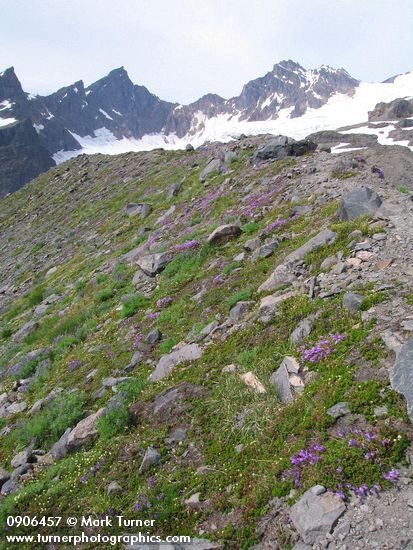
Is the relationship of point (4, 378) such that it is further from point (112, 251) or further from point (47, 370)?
point (112, 251)

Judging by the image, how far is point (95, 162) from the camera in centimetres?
5403

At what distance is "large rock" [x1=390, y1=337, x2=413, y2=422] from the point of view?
579 cm

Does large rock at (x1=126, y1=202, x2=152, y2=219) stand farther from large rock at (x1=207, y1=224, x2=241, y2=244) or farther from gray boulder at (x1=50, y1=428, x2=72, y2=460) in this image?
gray boulder at (x1=50, y1=428, x2=72, y2=460)

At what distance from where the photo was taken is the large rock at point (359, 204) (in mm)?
11578

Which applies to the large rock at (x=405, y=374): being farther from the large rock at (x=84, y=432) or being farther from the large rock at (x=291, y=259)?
the large rock at (x=84, y=432)

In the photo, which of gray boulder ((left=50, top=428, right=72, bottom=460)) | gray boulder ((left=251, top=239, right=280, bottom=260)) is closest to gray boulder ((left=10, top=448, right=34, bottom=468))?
gray boulder ((left=50, top=428, right=72, bottom=460))

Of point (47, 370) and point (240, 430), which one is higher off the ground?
point (240, 430)

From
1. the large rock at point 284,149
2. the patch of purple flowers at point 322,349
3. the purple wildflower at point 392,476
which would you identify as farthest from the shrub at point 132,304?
the large rock at point 284,149

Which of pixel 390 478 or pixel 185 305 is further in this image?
pixel 185 305

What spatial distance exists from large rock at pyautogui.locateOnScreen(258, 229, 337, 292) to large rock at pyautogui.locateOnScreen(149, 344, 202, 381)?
2587 millimetres

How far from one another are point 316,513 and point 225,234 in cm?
1174

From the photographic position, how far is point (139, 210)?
28.9 metres

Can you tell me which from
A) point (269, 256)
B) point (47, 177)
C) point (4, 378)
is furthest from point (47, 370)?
point (47, 177)

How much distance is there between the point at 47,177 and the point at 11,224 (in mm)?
15966
